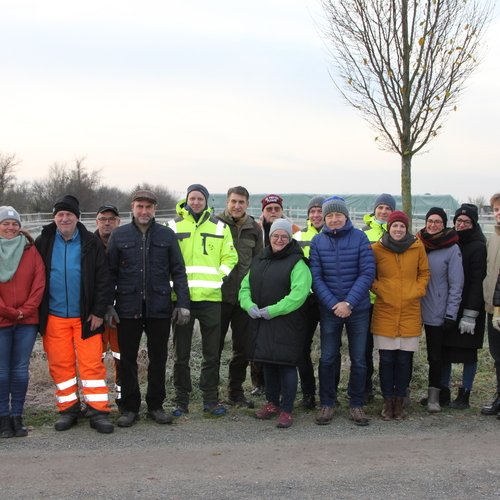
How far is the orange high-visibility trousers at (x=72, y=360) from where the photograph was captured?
5445 mm

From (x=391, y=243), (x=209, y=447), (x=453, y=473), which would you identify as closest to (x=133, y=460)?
(x=209, y=447)

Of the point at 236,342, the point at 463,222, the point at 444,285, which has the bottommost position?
the point at 236,342

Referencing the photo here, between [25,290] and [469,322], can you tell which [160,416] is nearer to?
[25,290]

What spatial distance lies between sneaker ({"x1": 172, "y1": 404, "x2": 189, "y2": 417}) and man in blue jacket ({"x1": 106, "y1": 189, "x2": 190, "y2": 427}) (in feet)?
0.55

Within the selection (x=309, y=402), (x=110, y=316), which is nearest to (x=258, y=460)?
(x=309, y=402)

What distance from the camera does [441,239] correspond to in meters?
5.93

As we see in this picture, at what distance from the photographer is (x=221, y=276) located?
6.01 m

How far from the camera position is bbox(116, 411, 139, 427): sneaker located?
5.49m

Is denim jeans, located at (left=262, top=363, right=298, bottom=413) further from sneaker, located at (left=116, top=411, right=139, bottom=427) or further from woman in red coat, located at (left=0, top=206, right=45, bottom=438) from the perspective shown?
woman in red coat, located at (left=0, top=206, right=45, bottom=438)

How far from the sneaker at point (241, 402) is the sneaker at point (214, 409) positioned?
282 millimetres

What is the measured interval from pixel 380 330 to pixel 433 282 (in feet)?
2.43

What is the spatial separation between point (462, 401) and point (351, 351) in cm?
138

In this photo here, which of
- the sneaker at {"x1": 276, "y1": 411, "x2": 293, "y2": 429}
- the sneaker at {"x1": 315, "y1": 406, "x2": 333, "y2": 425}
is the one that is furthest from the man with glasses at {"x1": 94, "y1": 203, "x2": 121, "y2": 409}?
the sneaker at {"x1": 315, "y1": 406, "x2": 333, "y2": 425}

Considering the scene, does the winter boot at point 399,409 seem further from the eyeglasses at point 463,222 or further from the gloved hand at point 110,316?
the gloved hand at point 110,316
